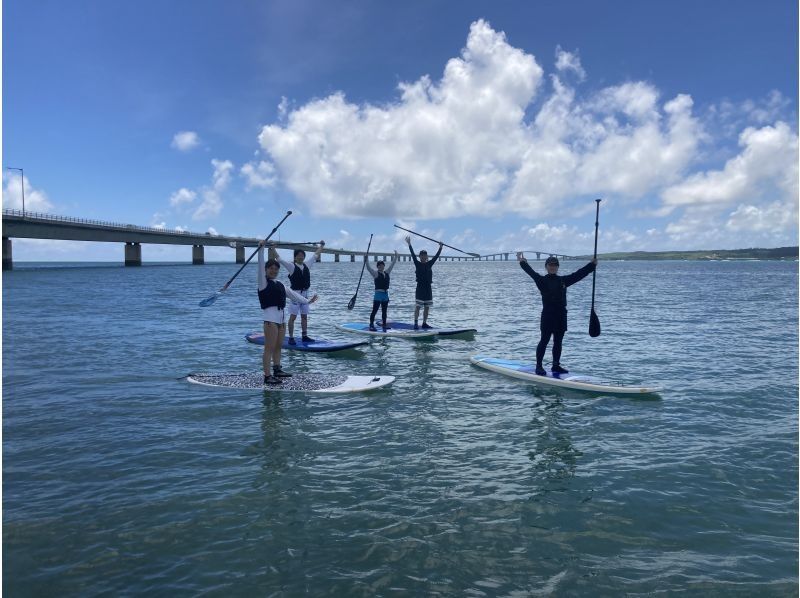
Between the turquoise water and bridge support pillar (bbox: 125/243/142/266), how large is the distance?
123 meters

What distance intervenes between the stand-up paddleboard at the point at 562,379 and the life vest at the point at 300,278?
5960mm

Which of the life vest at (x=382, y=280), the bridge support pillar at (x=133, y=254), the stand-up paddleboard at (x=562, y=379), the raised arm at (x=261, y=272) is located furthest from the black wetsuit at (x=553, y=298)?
the bridge support pillar at (x=133, y=254)

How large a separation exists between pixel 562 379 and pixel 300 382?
6.37 metres

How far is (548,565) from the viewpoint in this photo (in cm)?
505

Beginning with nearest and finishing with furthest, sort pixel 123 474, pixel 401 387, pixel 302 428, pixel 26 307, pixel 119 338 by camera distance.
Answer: pixel 123 474
pixel 302 428
pixel 401 387
pixel 119 338
pixel 26 307

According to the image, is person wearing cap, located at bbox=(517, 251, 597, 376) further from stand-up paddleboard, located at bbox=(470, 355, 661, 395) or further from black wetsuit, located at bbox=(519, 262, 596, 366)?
stand-up paddleboard, located at bbox=(470, 355, 661, 395)

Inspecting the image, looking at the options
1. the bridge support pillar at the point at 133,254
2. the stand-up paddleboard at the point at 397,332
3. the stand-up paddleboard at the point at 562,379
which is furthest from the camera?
the bridge support pillar at the point at 133,254

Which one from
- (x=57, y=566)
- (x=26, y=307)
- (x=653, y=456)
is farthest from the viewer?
(x=26, y=307)

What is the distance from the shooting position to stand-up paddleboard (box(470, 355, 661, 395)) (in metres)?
11.1

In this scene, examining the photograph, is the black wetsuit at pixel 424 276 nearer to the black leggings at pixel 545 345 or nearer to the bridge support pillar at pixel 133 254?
the black leggings at pixel 545 345

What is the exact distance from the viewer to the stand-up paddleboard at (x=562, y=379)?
36.5ft

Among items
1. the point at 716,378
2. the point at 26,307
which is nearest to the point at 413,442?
the point at 716,378

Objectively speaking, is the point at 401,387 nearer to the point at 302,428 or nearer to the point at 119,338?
the point at 302,428

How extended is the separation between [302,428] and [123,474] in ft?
9.55
